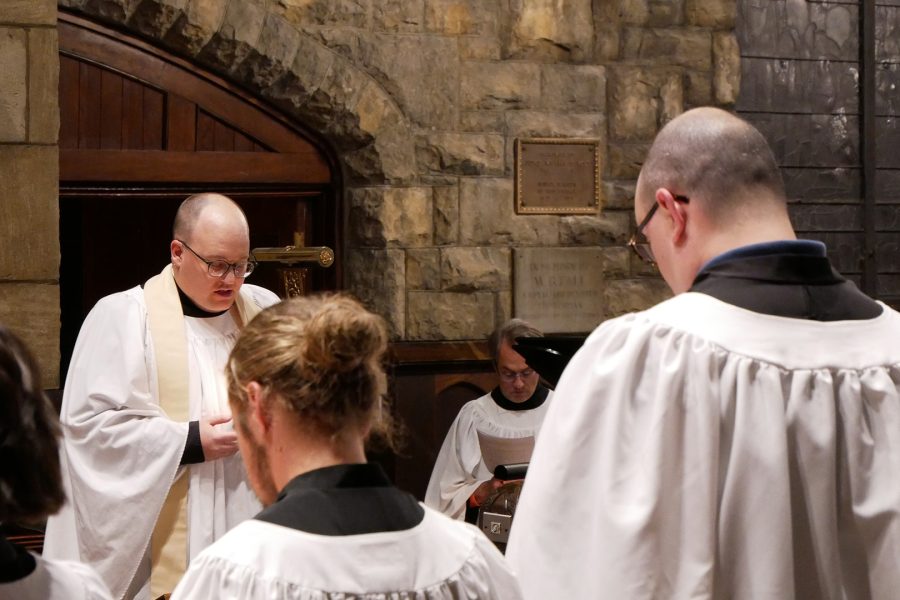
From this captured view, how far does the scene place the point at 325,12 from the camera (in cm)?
548

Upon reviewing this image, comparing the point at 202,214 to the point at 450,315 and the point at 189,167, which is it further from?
the point at 450,315

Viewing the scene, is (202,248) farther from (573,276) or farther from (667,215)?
(573,276)

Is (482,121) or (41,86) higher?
(482,121)

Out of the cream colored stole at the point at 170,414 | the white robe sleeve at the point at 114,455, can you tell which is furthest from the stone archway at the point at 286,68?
the white robe sleeve at the point at 114,455

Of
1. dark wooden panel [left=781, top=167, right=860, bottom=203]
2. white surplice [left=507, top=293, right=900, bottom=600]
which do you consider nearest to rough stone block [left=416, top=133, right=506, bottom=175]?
dark wooden panel [left=781, top=167, right=860, bottom=203]

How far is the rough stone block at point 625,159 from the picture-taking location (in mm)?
5957

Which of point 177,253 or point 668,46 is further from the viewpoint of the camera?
point 668,46

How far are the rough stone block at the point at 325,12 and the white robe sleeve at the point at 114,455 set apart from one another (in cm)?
228

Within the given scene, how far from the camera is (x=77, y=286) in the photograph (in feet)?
18.7

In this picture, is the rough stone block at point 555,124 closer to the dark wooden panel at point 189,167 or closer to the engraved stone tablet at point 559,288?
the engraved stone tablet at point 559,288

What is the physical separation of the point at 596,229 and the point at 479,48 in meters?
1.03

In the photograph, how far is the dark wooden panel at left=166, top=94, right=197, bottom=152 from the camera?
546cm

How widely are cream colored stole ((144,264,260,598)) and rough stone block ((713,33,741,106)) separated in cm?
340

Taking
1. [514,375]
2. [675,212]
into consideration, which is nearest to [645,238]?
[675,212]
